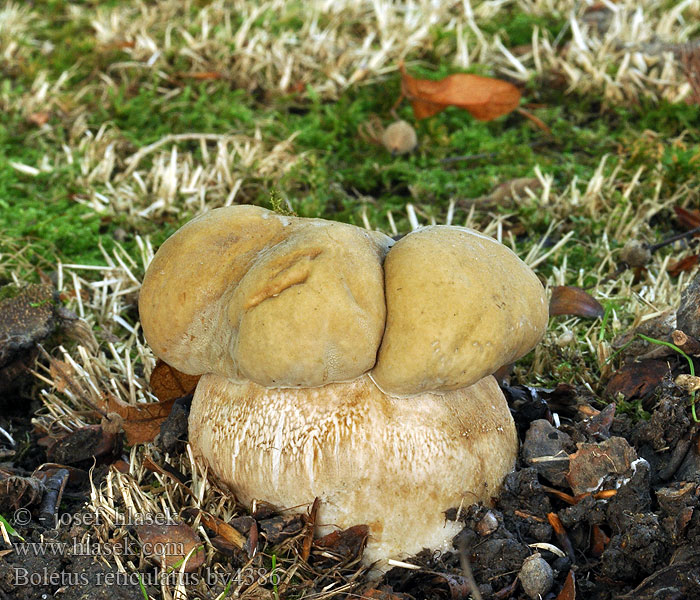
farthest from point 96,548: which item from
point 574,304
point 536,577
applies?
point 574,304

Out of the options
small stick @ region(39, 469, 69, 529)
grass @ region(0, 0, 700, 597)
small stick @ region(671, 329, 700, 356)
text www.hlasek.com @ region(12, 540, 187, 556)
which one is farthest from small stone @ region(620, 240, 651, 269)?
small stick @ region(39, 469, 69, 529)

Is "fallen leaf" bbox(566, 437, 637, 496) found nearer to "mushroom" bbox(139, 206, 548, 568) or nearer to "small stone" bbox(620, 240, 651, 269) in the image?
"mushroom" bbox(139, 206, 548, 568)

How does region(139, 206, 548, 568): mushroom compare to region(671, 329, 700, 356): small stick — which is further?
region(671, 329, 700, 356): small stick

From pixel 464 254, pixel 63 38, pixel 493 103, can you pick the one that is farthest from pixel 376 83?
pixel 464 254

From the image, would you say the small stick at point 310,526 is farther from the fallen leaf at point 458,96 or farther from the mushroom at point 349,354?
the fallen leaf at point 458,96

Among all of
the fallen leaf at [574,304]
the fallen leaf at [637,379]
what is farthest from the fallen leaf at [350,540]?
the fallen leaf at [574,304]
